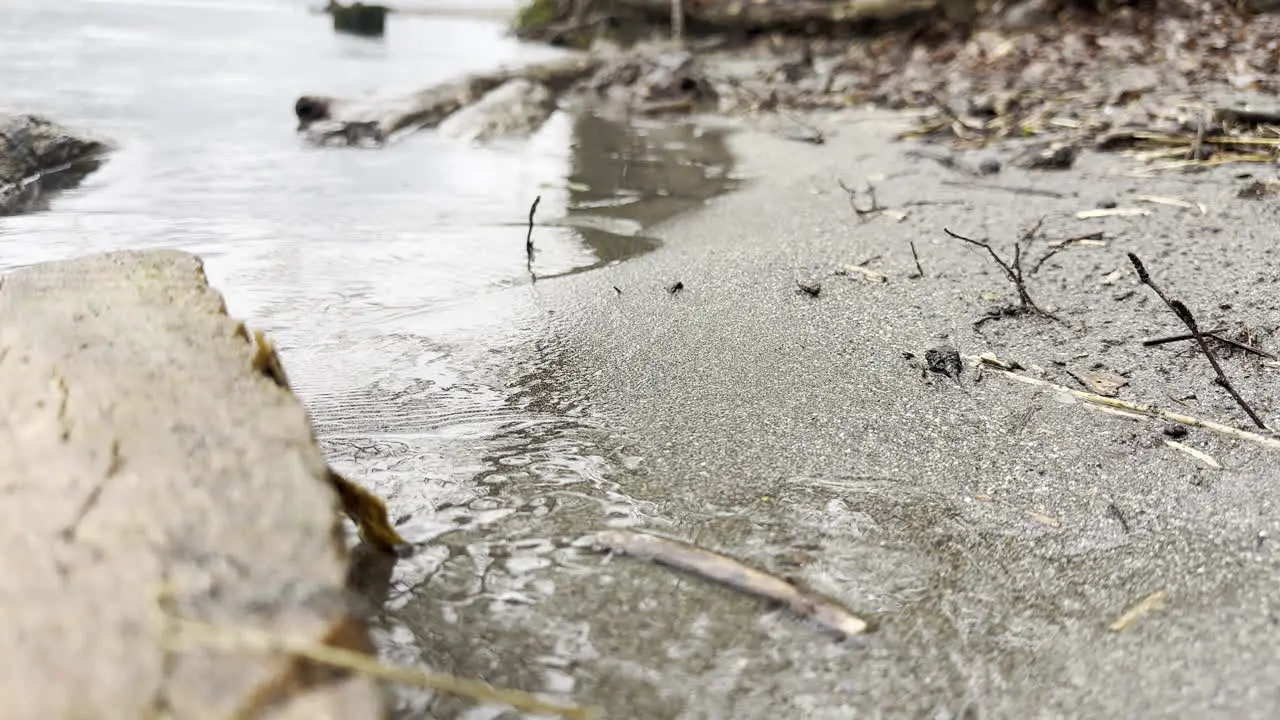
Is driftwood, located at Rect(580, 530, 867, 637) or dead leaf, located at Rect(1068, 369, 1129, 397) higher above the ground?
dead leaf, located at Rect(1068, 369, 1129, 397)

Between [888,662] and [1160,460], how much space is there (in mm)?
812

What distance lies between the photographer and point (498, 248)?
364 cm

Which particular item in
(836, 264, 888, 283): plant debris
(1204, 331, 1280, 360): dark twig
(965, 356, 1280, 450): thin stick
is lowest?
(965, 356, 1280, 450): thin stick

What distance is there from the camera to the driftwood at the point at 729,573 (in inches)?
54.2

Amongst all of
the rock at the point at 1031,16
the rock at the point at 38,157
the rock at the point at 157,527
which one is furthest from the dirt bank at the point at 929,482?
the rock at the point at 1031,16

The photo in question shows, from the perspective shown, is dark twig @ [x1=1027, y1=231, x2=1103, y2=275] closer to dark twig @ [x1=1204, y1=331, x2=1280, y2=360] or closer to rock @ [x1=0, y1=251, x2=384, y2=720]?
dark twig @ [x1=1204, y1=331, x2=1280, y2=360]

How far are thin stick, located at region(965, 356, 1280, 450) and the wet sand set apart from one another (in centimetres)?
4

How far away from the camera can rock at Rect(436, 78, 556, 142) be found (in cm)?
654

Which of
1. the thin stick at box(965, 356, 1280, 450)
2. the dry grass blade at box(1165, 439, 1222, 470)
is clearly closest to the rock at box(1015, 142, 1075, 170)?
the thin stick at box(965, 356, 1280, 450)

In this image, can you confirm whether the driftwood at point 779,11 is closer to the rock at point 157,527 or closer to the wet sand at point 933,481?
the wet sand at point 933,481

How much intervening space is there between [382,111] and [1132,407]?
5.66 m

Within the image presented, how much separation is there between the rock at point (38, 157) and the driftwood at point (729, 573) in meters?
3.84

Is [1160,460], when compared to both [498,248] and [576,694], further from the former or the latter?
[498,248]

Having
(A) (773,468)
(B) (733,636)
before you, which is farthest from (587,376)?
(B) (733,636)
